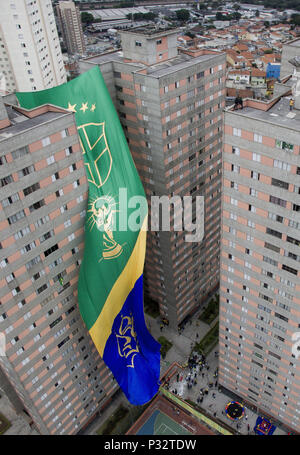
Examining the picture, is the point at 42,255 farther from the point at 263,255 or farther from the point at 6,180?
the point at 263,255

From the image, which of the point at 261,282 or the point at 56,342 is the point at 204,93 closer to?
the point at 261,282

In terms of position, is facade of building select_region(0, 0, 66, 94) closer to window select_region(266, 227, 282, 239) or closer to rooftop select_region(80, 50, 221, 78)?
rooftop select_region(80, 50, 221, 78)

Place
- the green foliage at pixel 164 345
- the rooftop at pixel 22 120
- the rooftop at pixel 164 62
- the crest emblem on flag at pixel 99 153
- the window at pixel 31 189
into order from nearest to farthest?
1. the window at pixel 31 189
2. the rooftop at pixel 22 120
3. the crest emblem on flag at pixel 99 153
4. the rooftop at pixel 164 62
5. the green foliage at pixel 164 345

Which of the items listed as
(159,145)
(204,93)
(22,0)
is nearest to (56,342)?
(159,145)

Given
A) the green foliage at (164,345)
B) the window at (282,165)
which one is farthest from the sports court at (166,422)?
the window at (282,165)

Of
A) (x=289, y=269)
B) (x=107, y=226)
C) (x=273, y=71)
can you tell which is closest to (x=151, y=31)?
(x=107, y=226)

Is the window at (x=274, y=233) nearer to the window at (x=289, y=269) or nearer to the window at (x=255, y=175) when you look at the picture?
the window at (x=289, y=269)
